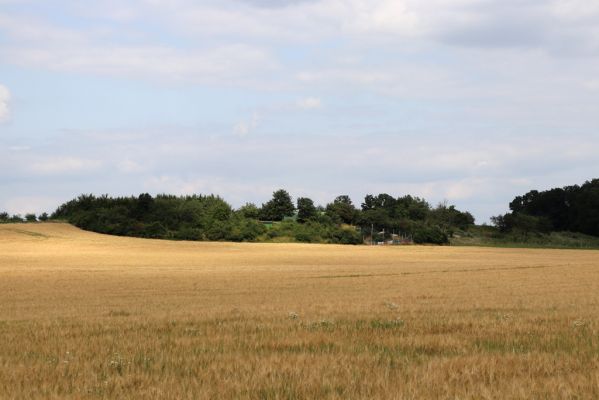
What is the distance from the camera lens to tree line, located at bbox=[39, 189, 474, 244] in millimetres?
91938

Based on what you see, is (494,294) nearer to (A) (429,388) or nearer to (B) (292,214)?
(A) (429,388)

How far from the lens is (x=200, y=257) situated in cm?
6650

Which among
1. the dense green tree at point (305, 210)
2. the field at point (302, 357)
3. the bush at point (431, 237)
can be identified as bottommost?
the field at point (302, 357)

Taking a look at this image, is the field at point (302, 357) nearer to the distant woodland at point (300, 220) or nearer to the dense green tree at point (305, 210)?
the distant woodland at point (300, 220)

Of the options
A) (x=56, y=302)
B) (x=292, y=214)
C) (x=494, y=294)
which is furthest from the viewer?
(x=292, y=214)

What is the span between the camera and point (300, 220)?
371 ft

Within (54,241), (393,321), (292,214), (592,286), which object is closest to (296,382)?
(393,321)

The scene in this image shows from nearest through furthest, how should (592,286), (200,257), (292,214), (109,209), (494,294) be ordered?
1. (494,294)
2. (592,286)
3. (200,257)
4. (109,209)
5. (292,214)

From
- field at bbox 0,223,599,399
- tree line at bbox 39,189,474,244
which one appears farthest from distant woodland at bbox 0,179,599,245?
field at bbox 0,223,599,399

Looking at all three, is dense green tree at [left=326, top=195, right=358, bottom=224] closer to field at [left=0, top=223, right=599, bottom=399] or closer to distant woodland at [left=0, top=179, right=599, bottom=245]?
distant woodland at [left=0, top=179, right=599, bottom=245]

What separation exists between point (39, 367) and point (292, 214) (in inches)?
4458

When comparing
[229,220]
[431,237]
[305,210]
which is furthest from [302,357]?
[305,210]

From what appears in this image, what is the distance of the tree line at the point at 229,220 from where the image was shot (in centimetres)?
9194

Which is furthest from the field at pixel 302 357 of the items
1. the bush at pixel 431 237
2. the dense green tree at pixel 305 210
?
the dense green tree at pixel 305 210
